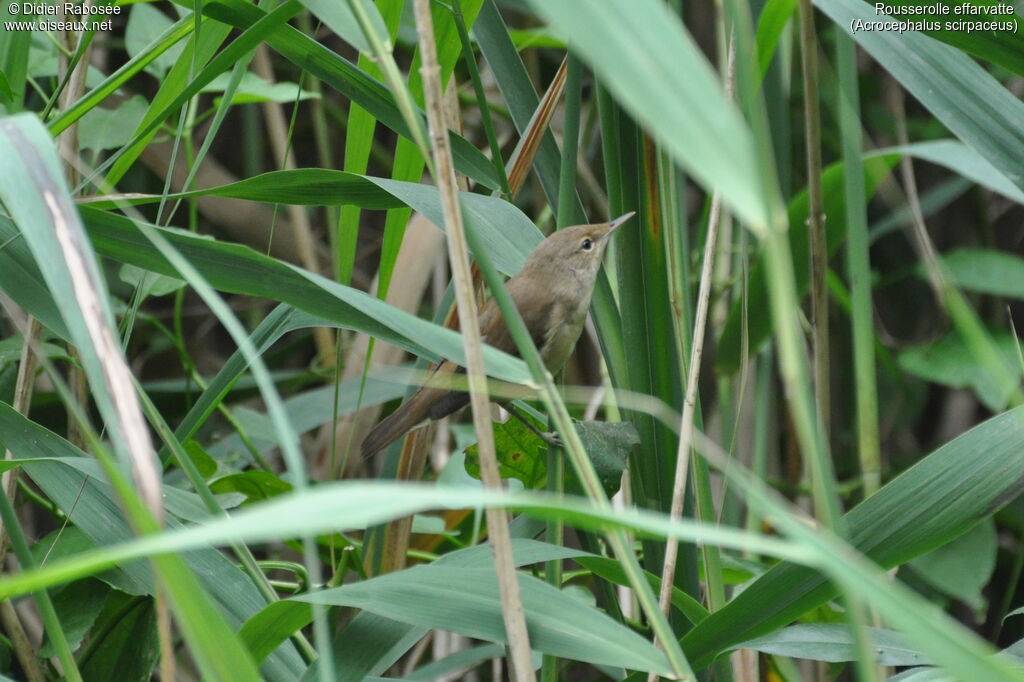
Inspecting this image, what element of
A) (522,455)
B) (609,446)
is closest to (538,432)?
(522,455)

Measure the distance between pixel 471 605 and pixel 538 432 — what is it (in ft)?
1.58

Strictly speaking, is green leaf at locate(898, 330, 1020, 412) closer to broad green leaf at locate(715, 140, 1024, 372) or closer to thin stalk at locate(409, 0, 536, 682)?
broad green leaf at locate(715, 140, 1024, 372)

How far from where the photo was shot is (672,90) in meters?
0.55

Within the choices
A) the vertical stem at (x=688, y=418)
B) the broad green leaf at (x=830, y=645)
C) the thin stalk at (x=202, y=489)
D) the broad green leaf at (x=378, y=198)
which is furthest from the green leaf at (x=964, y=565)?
the thin stalk at (x=202, y=489)

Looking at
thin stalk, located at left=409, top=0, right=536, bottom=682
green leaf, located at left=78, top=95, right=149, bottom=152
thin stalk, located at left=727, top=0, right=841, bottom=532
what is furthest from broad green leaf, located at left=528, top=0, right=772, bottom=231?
green leaf, located at left=78, top=95, right=149, bottom=152

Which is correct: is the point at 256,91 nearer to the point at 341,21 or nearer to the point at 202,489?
the point at 341,21

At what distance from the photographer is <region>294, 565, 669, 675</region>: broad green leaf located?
1.07m

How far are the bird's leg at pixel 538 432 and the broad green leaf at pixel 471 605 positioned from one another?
0.99ft

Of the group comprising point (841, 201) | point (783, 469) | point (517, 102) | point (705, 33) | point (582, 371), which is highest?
point (705, 33)

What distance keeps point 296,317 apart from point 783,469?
7.85 ft

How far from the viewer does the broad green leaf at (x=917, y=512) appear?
3.84 feet

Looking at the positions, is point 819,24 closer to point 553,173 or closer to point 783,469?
point 783,469

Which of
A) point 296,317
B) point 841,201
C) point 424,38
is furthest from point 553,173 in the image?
point 841,201

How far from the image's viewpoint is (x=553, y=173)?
60.0 inches
